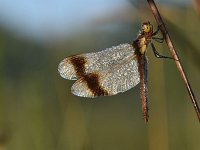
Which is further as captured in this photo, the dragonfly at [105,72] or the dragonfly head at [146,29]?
the dragonfly at [105,72]

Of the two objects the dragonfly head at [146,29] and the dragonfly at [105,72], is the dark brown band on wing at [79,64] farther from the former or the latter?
the dragonfly head at [146,29]

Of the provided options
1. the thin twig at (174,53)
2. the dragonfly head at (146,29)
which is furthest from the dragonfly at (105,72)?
the thin twig at (174,53)

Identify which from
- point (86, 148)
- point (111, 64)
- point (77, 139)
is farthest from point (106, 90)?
point (77, 139)

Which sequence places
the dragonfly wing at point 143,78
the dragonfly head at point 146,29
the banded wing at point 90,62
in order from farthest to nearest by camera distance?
the banded wing at point 90,62, the dragonfly wing at point 143,78, the dragonfly head at point 146,29

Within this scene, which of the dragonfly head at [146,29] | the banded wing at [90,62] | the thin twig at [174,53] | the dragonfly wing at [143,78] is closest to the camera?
the thin twig at [174,53]

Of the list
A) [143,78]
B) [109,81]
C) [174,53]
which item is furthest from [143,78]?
[174,53]

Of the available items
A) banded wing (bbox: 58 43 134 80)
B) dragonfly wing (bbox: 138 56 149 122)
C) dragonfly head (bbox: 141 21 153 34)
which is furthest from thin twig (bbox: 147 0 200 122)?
banded wing (bbox: 58 43 134 80)

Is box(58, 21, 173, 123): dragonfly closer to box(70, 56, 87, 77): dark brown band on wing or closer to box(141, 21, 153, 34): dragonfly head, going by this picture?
box(70, 56, 87, 77): dark brown band on wing
